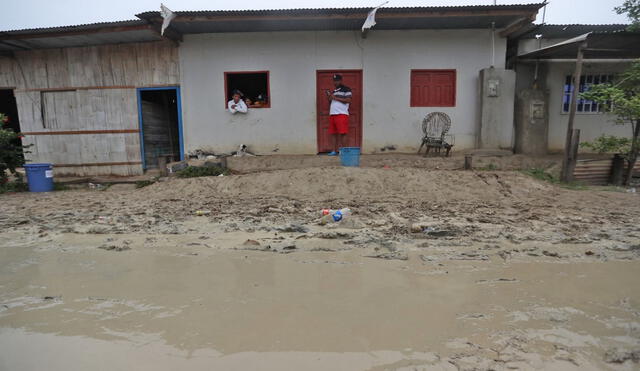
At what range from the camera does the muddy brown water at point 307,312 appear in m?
2.18

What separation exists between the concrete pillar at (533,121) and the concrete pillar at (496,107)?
28 cm

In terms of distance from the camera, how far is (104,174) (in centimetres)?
989

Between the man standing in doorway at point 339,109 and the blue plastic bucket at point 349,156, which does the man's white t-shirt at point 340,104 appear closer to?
the man standing in doorway at point 339,109

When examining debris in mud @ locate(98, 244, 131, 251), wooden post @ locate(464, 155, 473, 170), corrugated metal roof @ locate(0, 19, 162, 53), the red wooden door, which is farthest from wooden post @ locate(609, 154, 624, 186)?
corrugated metal roof @ locate(0, 19, 162, 53)

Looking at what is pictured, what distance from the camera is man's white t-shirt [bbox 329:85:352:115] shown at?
869 centimetres

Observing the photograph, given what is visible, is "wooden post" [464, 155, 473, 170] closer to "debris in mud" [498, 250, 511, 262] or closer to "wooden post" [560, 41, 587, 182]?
"wooden post" [560, 41, 587, 182]

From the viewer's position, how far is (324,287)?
3082 mm

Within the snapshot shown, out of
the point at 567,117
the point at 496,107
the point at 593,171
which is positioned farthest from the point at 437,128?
the point at 567,117

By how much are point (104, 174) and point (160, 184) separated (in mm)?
3172

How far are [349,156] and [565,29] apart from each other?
6.46 meters

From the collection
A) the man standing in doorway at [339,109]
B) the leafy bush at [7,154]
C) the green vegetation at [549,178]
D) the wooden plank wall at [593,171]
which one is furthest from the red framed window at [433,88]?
the leafy bush at [7,154]

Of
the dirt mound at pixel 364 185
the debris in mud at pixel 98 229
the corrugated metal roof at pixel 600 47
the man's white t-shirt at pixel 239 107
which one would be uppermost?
the corrugated metal roof at pixel 600 47

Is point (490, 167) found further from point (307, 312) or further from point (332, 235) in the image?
point (307, 312)

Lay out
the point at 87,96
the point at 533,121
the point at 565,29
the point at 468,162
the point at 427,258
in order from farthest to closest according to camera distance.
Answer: the point at 87,96
the point at 565,29
the point at 533,121
the point at 468,162
the point at 427,258
